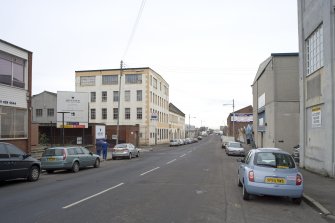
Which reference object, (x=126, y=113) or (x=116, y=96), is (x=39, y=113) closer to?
(x=116, y=96)

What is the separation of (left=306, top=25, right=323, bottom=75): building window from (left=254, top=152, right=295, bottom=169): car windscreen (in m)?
8.81

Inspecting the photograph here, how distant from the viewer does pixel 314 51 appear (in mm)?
19609

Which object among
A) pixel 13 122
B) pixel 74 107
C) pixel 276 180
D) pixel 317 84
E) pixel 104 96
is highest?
pixel 104 96

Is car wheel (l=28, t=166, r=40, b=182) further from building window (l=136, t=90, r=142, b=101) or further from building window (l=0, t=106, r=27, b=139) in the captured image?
building window (l=136, t=90, r=142, b=101)

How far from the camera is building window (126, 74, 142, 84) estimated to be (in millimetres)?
67562

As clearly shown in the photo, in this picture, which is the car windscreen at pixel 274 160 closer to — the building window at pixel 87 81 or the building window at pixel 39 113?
the building window at pixel 39 113

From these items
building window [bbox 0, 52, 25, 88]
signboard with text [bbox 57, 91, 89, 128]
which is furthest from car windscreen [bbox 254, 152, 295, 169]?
signboard with text [bbox 57, 91, 89, 128]

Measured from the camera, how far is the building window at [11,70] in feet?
73.9

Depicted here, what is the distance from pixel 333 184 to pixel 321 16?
813 cm

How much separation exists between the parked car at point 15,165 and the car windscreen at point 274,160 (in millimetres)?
9193

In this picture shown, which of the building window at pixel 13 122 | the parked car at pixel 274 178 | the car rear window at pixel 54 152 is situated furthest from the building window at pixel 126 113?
the parked car at pixel 274 178

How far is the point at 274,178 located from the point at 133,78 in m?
59.0

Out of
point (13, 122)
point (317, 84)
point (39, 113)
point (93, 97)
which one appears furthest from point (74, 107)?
point (93, 97)

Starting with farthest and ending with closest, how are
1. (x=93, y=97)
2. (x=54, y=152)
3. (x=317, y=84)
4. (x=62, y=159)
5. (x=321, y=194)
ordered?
(x=93, y=97) → (x=54, y=152) → (x=62, y=159) → (x=317, y=84) → (x=321, y=194)
